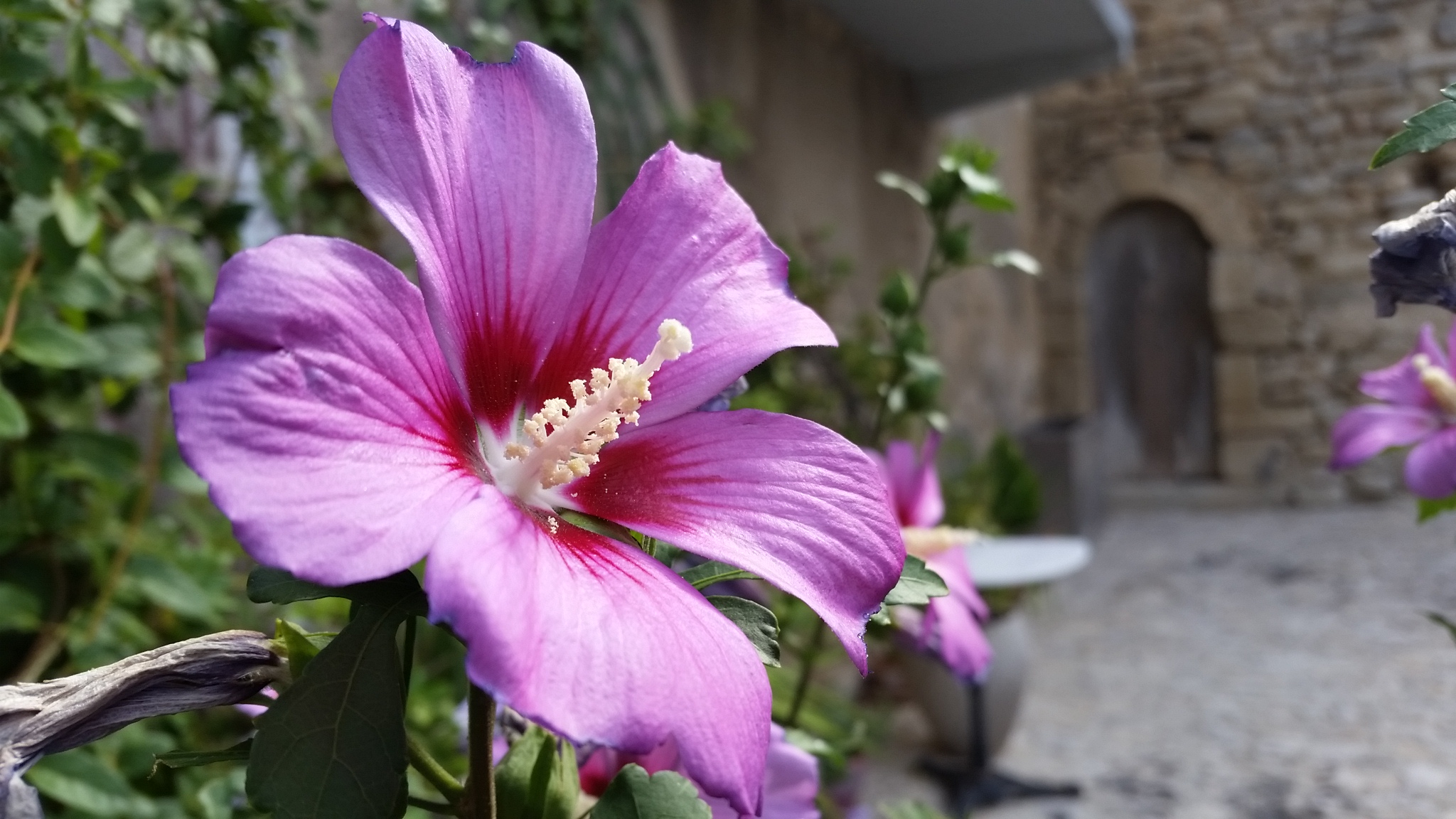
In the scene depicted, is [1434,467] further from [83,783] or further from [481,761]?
[83,783]

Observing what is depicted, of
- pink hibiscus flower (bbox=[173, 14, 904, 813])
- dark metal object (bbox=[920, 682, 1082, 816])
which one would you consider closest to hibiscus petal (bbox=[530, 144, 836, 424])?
pink hibiscus flower (bbox=[173, 14, 904, 813])

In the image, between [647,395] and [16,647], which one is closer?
[647,395]

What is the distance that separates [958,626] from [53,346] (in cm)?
78

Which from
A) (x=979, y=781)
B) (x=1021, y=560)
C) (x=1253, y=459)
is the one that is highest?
(x=1021, y=560)

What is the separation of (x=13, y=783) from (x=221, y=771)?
3.18 feet

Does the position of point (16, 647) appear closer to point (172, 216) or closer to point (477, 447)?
point (172, 216)

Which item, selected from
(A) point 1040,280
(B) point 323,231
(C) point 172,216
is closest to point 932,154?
(A) point 1040,280

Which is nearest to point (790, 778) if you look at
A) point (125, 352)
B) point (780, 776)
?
point (780, 776)

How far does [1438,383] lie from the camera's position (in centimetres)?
65

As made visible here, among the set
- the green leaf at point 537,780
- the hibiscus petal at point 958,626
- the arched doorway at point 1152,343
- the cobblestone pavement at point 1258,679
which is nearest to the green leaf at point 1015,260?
the hibiscus petal at point 958,626

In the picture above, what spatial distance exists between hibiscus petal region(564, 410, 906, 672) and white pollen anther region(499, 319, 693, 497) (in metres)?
0.02

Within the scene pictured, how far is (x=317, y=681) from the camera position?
1.01 ft

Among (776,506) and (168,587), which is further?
(168,587)

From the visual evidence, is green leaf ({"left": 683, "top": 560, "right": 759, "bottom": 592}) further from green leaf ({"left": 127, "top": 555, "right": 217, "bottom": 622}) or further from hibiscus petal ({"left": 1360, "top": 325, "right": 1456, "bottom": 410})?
green leaf ({"left": 127, "top": 555, "right": 217, "bottom": 622})
